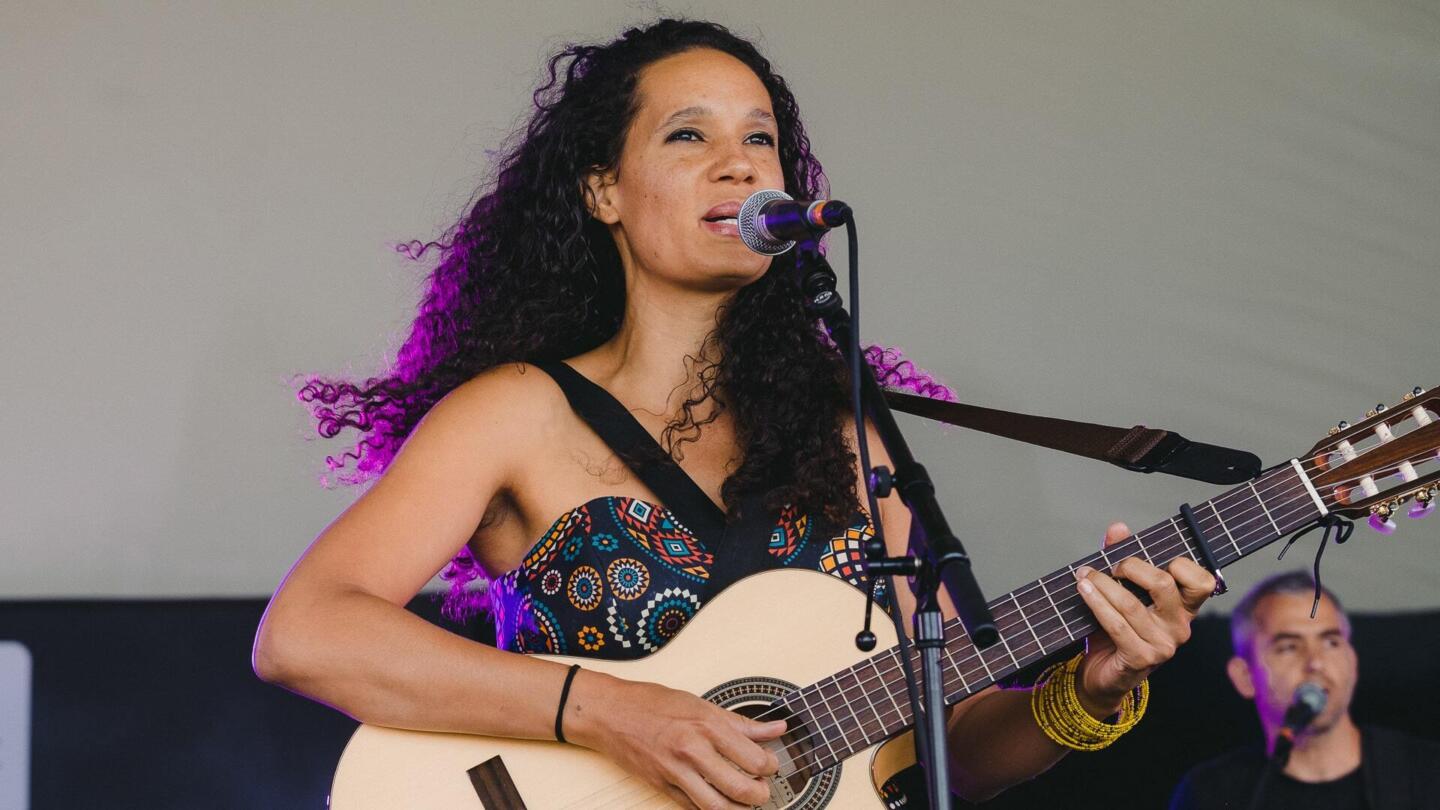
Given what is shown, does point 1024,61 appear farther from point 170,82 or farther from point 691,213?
point 170,82

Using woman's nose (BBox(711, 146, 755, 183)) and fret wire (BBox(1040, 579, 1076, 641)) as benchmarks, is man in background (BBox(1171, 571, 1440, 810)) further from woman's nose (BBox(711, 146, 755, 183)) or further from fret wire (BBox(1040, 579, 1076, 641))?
woman's nose (BBox(711, 146, 755, 183))

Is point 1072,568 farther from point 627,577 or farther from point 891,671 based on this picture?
point 627,577

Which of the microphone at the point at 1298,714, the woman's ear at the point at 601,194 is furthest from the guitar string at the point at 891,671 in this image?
the microphone at the point at 1298,714

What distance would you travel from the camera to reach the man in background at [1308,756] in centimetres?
326

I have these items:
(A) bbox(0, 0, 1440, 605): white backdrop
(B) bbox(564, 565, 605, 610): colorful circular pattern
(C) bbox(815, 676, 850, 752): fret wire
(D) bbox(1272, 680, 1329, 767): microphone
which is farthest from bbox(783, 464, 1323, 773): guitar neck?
(A) bbox(0, 0, 1440, 605): white backdrop

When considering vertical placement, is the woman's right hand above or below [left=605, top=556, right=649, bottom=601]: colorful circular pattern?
below

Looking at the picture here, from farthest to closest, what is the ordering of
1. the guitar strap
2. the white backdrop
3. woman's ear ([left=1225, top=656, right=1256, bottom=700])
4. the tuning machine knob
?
woman's ear ([left=1225, top=656, right=1256, bottom=700])
the white backdrop
the guitar strap
the tuning machine knob

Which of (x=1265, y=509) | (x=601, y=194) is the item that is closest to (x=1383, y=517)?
(x=1265, y=509)

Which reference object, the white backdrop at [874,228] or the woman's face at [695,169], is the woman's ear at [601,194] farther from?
the white backdrop at [874,228]

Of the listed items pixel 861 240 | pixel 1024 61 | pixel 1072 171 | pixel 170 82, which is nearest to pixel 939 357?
pixel 861 240

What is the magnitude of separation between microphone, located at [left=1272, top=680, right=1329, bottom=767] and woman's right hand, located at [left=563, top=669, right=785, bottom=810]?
5.68 ft

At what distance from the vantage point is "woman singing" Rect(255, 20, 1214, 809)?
81.3 inches

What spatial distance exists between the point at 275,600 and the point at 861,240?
2020 millimetres

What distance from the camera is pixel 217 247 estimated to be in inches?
130
